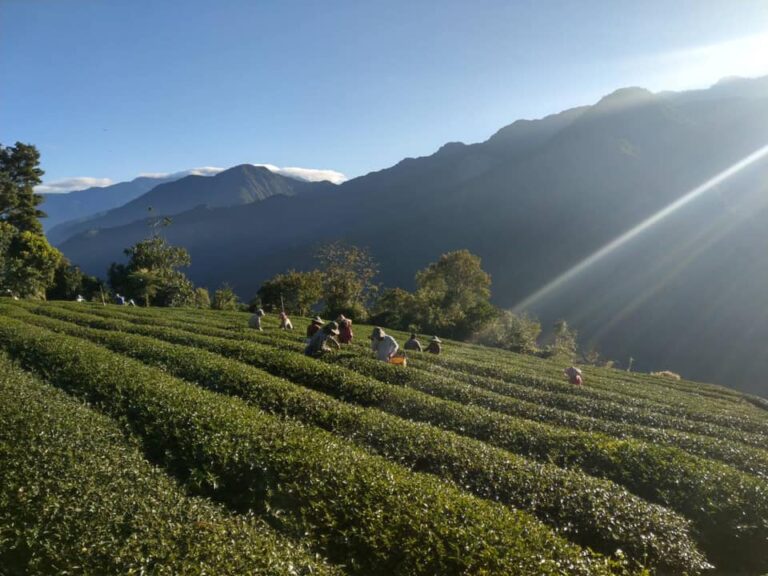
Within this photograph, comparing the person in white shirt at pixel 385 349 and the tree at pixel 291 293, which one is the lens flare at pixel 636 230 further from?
the person in white shirt at pixel 385 349

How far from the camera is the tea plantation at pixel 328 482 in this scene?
21.6 feet

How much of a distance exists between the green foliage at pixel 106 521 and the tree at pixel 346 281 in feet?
169

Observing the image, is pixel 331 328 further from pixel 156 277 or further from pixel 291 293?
pixel 156 277

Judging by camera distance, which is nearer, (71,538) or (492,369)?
(71,538)

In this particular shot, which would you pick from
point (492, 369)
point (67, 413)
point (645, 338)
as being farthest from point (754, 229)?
point (67, 413)

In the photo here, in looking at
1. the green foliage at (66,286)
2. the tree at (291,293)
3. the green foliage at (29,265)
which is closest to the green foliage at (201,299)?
the tree at (291,293)

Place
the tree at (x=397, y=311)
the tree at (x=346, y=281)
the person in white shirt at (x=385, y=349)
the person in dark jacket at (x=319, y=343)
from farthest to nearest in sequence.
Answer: the tree at (x=346, y=281) → the tree at (x=397, y=311) → the person in white shirt at (x=385, y=349) → the person in dark jacket at (x=319, y=343)

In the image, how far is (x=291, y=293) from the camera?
62562 millimetres

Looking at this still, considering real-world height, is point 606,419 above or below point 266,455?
below

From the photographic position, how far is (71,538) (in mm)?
6320

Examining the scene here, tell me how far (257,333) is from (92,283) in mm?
55507

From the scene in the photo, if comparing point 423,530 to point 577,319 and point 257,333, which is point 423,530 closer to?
point 257,333

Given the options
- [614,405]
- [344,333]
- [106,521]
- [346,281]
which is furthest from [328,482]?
[346,281]

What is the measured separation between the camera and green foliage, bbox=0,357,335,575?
19.7ft
